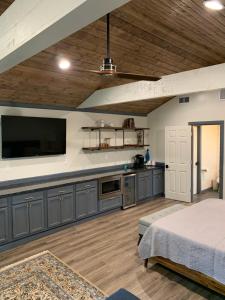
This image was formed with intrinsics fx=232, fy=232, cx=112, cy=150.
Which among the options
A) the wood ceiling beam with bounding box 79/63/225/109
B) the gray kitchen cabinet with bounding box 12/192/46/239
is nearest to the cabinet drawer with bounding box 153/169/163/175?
the wood ceiling beam with bounding box 79/63/225/109

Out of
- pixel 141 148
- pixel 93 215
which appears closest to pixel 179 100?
pixel 141 148

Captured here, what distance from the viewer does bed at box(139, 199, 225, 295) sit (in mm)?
2549

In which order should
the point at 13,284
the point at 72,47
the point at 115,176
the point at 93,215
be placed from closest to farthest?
the point at 13,284 → the point at 72,47 → the point at 93,215 → the point at 115,176

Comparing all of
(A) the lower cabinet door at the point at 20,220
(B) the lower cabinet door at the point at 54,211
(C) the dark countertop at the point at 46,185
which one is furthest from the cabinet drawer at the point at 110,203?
(A) the lower cabinet door at the point at 20,220

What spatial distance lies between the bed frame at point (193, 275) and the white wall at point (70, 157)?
283cm

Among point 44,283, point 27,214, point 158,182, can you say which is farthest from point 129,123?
point 44,283

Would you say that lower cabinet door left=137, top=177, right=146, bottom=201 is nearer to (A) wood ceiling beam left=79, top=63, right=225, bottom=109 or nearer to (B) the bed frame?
(A) wood ceiling beam left=79, top=63, right=225, bottom=109

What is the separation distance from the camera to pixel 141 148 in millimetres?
7324

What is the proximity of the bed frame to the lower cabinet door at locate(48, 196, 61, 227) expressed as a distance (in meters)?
1.91

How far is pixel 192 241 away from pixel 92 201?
8.85ft

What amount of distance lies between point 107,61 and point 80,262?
9.21 ft

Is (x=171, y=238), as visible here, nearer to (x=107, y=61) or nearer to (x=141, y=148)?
(x=107, y=61)

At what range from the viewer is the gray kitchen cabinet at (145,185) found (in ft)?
→ 20.4

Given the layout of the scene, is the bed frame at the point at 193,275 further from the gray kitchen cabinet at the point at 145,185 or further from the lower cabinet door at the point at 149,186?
the lower cabinet door at the point at 149,186
